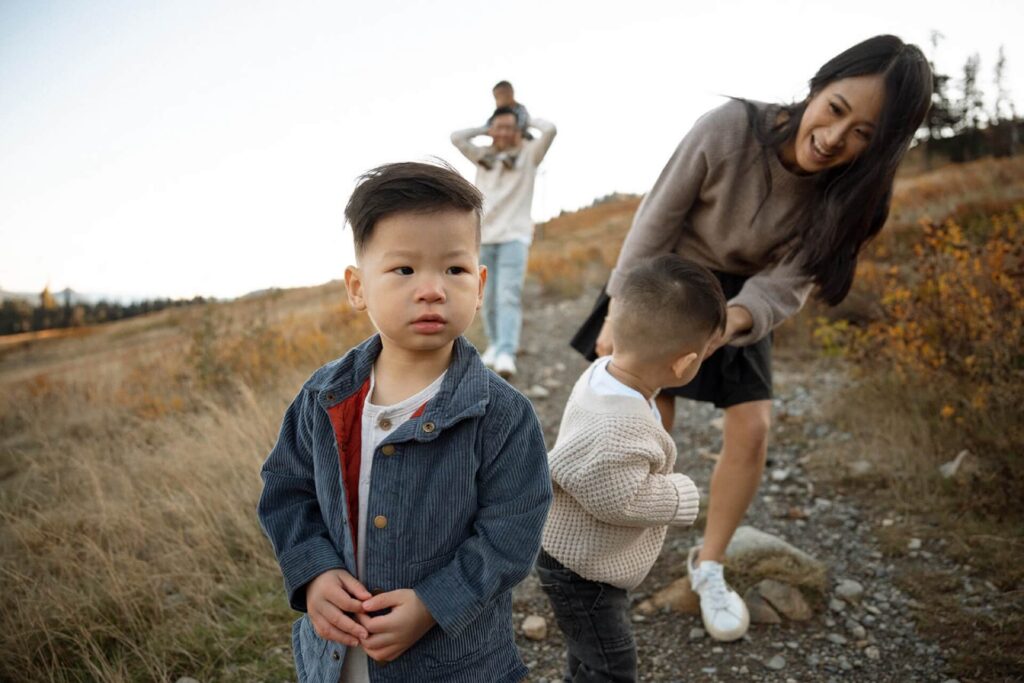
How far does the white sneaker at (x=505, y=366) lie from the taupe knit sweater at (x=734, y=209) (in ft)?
9.27

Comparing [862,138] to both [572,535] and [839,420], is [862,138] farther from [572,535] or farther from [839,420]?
[839,420]

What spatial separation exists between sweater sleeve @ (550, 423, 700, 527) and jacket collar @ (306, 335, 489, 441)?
Answer: 1.23 ft

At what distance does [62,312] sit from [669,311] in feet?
80.6

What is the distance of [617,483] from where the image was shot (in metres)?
1.46

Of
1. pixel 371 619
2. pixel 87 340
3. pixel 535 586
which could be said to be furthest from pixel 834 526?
pixel 87 340

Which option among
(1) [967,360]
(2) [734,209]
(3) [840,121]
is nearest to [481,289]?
(2) [734,209]

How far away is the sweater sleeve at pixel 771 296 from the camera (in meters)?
2.10

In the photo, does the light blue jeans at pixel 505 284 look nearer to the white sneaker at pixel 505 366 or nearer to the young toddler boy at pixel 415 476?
the white sneaker at pixel 505 366

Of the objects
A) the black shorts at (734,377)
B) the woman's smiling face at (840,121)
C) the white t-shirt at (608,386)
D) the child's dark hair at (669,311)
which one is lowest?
the black shorts at (734,377)

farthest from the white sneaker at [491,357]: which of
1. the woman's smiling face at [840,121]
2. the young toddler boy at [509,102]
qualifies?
the woman's smiling face at [840,121]

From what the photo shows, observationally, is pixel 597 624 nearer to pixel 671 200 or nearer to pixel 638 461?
pixel 638 461

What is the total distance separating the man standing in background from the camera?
499 cm

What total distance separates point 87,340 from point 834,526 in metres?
23.2

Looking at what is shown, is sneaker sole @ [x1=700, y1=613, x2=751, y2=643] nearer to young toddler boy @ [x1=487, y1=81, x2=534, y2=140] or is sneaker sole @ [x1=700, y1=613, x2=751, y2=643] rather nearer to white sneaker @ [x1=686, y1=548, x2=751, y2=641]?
white sneaker @ [x1=686, y1=548, x2=751, y2=641]
